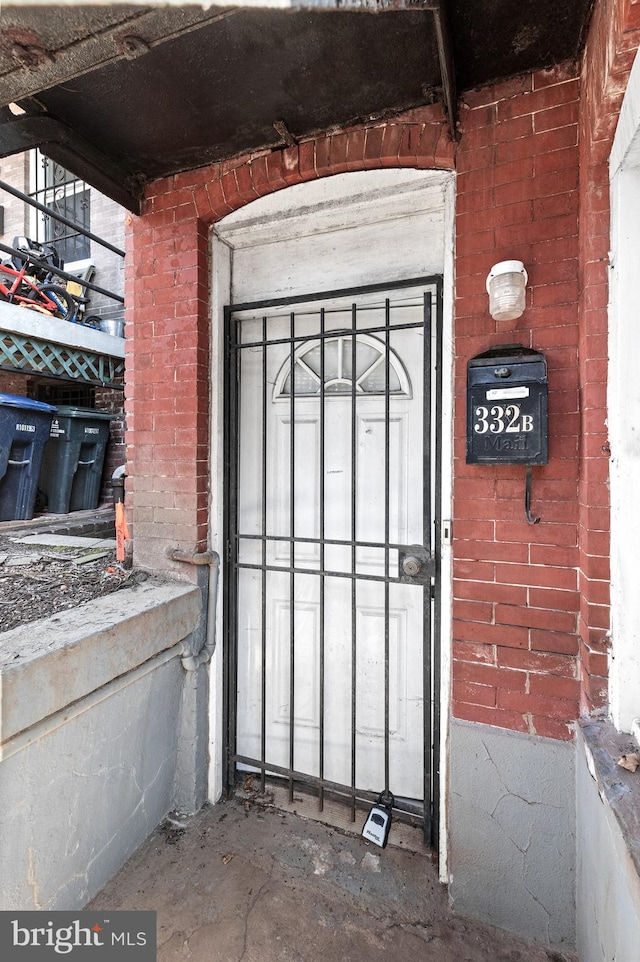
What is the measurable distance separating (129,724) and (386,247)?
7.85ft

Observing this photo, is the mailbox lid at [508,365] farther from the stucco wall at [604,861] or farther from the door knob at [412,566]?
the stucco wall at [604,861]

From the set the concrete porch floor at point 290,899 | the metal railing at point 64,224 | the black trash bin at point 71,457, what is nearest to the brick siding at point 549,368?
the concrete porch floor at point 290,899

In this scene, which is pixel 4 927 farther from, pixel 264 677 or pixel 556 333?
pixel 556 333

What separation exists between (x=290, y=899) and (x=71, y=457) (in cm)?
425

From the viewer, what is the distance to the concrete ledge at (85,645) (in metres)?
1.45

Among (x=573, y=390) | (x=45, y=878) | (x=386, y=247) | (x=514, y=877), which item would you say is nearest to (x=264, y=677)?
(x=45, y=878)

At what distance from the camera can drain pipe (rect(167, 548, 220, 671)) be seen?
7.37 feet

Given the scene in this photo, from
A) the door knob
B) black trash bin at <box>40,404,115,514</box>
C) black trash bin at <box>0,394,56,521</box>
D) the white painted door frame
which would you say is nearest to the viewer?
the white painted door frame

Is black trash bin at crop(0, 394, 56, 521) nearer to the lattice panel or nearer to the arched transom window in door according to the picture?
the lattice panel


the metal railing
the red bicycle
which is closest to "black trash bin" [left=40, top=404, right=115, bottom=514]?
the red bicycle

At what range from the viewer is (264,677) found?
94.1 inches

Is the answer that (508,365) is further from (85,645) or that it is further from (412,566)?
(85,645)
